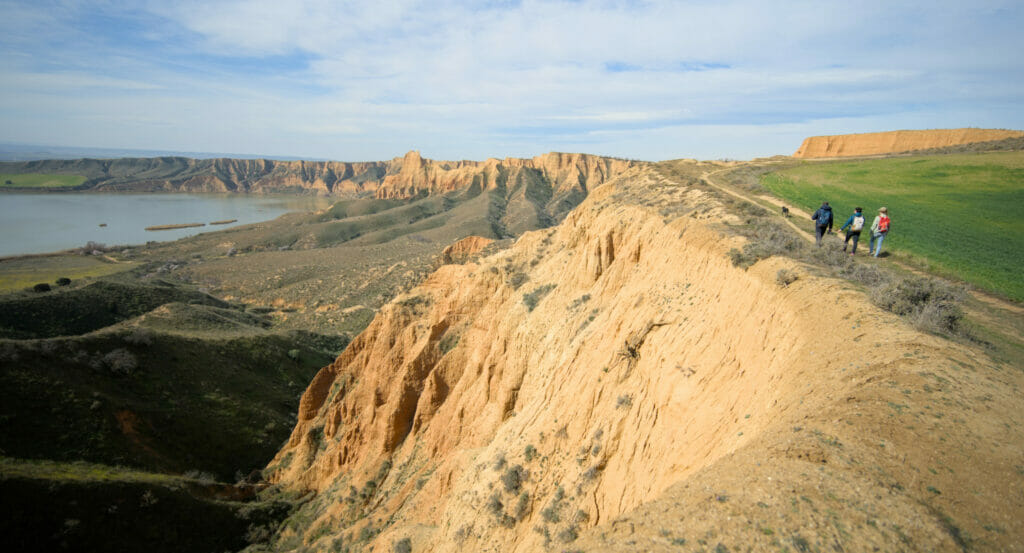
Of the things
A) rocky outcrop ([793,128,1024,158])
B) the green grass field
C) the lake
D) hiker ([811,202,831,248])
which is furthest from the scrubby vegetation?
the lake

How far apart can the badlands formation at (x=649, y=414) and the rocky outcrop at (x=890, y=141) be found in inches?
1287

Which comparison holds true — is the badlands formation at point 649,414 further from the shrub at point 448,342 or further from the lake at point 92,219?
the lake at point 92,219

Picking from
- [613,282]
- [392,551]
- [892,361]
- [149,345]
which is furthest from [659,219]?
[149,345]

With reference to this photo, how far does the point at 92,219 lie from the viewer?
6053 inches

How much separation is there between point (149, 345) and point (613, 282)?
32114 millimetres

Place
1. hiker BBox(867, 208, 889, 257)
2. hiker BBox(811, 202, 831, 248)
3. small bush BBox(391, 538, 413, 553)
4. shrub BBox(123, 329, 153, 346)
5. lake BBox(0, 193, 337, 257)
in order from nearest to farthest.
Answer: hiker BBox(867, 208, 889, 257) → hiker BBox(811, 202, 831, 248) → small bush BBox(391, 538, 413, 553) → shrub BBox(123, 329, 153, 346) → lake BBox(0, 193, 337, 257)

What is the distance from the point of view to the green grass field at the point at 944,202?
1304 cm

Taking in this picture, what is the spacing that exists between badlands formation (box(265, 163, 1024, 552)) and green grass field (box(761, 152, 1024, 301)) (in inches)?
248

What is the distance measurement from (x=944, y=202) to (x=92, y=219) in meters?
212

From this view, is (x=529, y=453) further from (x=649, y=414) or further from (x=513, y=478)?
(x=649, y=414)

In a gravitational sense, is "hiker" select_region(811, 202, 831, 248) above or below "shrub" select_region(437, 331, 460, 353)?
above

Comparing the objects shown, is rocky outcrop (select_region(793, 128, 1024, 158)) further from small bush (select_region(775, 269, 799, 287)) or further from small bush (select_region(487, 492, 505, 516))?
small bush (select_region(487, 492, 505, 516))

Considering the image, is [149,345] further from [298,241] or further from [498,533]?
[298,241]

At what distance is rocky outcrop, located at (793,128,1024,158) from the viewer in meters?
41.4
